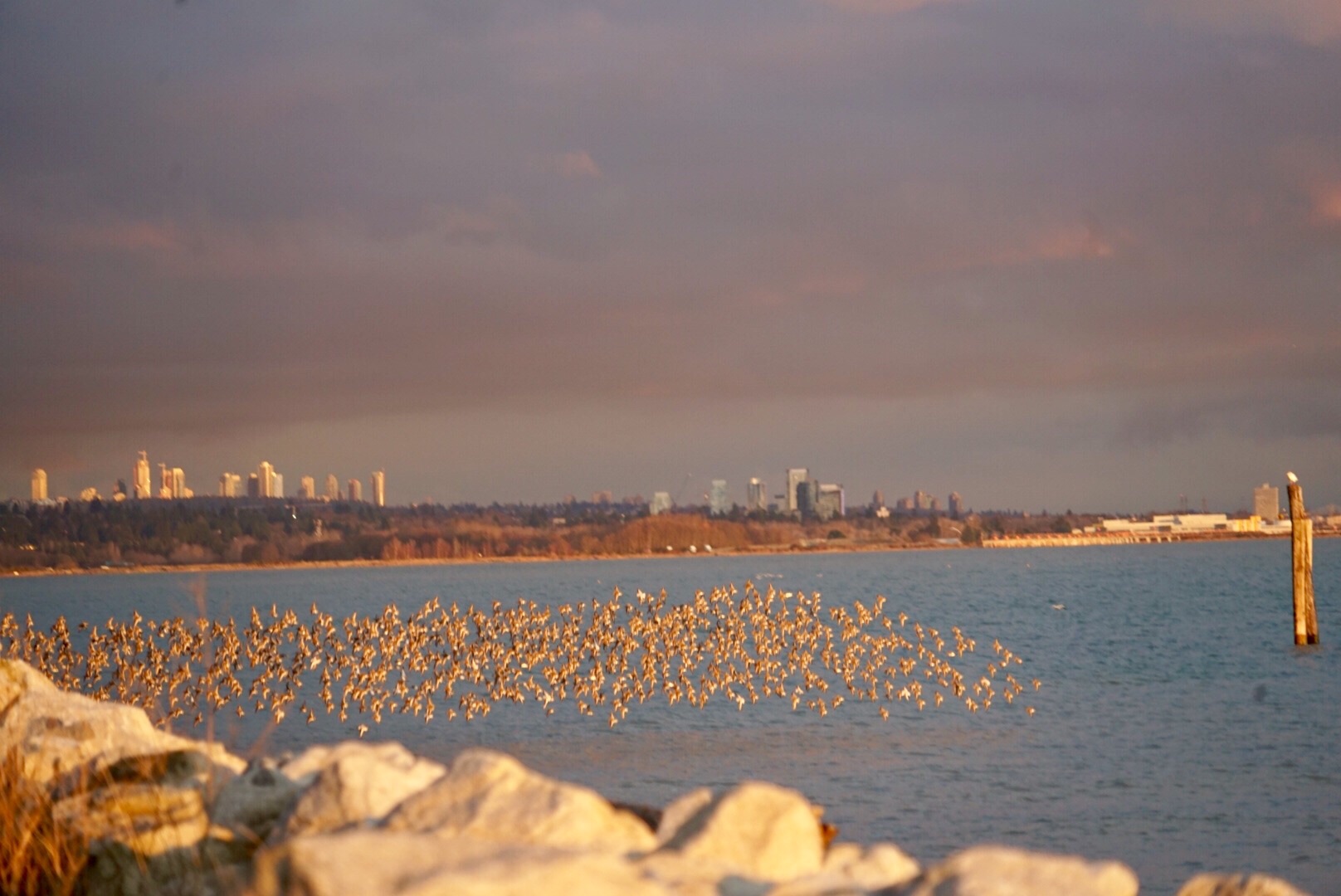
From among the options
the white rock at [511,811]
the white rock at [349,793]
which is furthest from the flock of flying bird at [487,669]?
the white rock at [511,811]

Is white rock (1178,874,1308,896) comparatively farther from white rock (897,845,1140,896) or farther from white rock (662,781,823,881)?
white rock (662,781,823,881)

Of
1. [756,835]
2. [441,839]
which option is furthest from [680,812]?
[441,839]

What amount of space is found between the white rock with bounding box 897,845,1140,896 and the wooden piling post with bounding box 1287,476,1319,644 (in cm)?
3781

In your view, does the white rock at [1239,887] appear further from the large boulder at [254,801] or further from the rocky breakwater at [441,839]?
the large boulder at [254,801]

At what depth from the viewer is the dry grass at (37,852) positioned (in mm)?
7941

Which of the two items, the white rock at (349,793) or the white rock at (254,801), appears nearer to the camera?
the white rock at (349,793)

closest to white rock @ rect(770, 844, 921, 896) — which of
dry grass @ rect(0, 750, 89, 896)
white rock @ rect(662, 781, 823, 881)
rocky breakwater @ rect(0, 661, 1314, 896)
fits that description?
rocky breakwater @ rect(0, 661, 1314, 896)

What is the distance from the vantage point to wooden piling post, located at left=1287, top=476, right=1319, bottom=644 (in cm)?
4350

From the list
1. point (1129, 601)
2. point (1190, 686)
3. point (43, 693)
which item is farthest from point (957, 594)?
point (43, 693)

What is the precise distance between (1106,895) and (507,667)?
23840 millimetres

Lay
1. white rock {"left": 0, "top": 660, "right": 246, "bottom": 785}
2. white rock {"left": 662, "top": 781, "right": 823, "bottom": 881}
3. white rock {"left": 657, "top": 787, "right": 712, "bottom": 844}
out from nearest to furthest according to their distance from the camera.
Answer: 1. white rock {"left": 662, "top": 781, "right": 823, "bottom": 881}
2. white rock {"left": 657, "top": 787, "right": 712, "bottom": 844}
3. white rock {"left": 0, "top": 660, "right": 246, "bottom": 785}

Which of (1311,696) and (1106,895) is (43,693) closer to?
(1106,895)

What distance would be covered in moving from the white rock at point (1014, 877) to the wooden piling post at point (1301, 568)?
37.8 meters

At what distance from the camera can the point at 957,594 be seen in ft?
330
